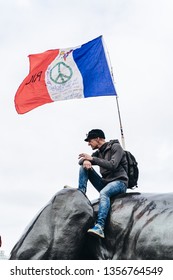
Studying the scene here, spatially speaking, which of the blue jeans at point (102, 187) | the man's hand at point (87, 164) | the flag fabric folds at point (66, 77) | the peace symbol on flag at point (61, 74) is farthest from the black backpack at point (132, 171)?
the peace symbol on flag at point (61, 74)

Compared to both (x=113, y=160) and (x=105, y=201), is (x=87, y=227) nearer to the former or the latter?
(x=105, y=201)

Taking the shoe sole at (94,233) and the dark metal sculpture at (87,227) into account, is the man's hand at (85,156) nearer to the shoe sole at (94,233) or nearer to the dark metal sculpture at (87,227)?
the dark metal sculpture at (87,227)

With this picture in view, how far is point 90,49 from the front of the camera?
13.5 m

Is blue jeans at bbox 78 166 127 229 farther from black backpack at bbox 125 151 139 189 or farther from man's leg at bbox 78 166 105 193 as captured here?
black backpack at bbox 125 151 139 189

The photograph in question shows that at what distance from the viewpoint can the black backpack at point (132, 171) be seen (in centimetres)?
1051

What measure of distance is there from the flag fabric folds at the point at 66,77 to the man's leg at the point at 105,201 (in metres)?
2.71

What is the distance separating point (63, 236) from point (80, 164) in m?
1.38

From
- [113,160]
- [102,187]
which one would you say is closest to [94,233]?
[102,187]

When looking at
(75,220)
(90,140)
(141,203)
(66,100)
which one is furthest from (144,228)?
(66,100)

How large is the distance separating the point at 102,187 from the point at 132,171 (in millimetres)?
614
